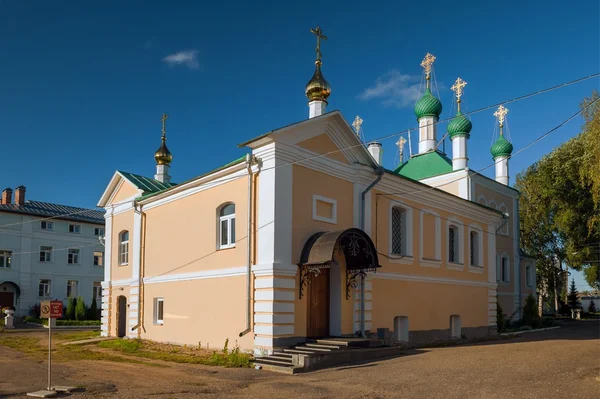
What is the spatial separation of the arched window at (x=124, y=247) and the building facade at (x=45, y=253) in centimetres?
1550

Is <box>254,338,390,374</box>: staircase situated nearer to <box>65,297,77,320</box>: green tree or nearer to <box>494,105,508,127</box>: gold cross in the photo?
<box>494,105,508,127</box>: gold cross

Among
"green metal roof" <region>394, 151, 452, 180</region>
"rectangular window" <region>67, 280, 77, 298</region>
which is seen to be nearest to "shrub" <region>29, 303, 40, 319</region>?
"rectangular window" <region>67, 280, 77, 298</region>

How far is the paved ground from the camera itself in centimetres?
965

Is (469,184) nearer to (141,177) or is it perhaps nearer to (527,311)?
(527,311)

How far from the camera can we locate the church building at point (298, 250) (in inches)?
555

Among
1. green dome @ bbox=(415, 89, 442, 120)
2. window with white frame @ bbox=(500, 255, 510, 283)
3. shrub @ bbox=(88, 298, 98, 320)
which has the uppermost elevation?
green dome @ bbox=(415, 89, 442, 120)

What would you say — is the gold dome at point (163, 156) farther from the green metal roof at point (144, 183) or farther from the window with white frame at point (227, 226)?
the window with white frame at point (227, 226)

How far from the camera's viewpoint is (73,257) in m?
40.4

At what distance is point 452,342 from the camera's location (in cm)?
1916

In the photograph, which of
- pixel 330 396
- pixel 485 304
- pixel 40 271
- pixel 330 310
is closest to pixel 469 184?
pixel 485 304

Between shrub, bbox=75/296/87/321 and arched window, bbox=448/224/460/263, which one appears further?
shrub, bbox=75/296/87/321

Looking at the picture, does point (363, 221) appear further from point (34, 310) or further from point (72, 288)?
point (72, 288)

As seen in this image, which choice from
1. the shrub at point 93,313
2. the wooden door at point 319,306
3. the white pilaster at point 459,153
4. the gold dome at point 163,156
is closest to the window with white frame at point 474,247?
the white pilaster at point 459,153

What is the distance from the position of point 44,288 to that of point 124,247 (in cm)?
2116
